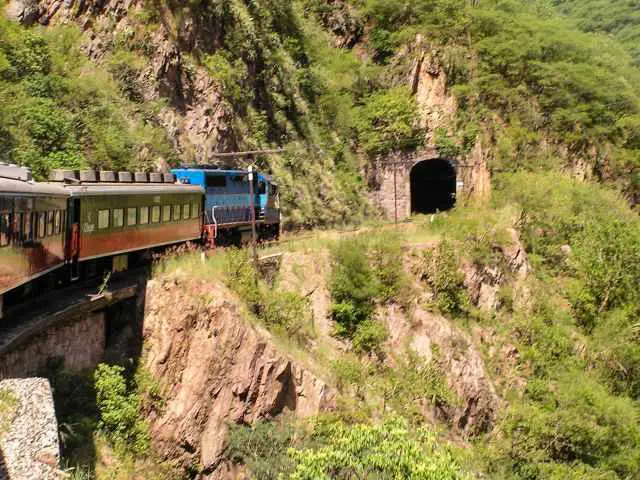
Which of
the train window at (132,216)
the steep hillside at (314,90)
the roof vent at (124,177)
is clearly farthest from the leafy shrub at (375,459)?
the steep hillside at (314,90)

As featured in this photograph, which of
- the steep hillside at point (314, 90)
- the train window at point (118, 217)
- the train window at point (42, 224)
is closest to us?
the train window at point (42, 224)

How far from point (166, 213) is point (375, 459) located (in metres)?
13.4

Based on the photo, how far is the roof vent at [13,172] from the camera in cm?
1553

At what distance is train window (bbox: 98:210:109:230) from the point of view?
20.7m

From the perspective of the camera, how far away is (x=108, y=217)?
21.2 m

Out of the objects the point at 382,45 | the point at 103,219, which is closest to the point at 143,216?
the point at 103,219

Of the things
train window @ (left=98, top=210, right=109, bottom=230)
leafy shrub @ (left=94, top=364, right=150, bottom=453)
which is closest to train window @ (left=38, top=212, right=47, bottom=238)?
train window @ (left=98, top=210, right=109, bottom=230)

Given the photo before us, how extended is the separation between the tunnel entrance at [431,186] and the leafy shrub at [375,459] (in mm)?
39117

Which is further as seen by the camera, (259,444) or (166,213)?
(166,213)

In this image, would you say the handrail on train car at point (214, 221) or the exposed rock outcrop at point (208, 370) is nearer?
the exposed rock outcrop at point (208, 370)

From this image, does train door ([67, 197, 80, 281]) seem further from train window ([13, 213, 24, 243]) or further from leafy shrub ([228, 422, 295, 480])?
leafy shrub ([228, 422, 295, 480])

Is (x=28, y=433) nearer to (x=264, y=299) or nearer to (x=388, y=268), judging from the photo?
(x=264, y=299)

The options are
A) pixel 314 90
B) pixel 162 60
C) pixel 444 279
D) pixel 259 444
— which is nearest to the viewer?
pixel 259 444

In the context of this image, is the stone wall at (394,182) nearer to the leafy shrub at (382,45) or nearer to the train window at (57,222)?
the leafy shrub at (382,45)
